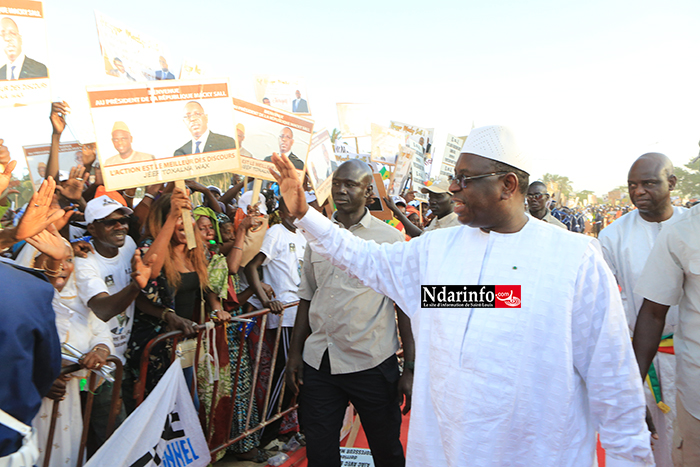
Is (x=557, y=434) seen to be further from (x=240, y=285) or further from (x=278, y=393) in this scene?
(x=240, y=285)

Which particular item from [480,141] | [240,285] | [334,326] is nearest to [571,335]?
[480,141]

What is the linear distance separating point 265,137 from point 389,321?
5.94ft

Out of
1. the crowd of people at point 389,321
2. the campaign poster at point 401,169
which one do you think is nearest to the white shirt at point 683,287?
the crowd of people at point 389,321

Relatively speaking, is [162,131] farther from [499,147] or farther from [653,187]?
[653,187]

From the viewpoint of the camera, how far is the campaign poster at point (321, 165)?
4133mm

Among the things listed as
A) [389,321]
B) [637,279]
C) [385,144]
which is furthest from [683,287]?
[385,144]

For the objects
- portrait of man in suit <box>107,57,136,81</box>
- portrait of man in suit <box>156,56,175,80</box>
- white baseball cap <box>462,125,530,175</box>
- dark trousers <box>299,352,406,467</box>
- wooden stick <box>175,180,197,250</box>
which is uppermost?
portrait of man in suit <box>156,56,175,80</box>

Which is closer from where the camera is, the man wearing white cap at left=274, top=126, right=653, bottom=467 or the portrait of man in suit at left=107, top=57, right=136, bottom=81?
the man wearing white cap at left=274, top=126, right=653, bottom=467

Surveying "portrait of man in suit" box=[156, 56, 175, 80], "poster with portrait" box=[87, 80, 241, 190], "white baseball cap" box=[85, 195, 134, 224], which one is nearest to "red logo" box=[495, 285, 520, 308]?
"poster with portrait" box=[87, 80, 241, 190]

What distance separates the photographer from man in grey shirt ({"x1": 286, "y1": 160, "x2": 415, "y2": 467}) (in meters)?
2.98

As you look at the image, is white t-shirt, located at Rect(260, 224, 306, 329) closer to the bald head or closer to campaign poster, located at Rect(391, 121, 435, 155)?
the bald head

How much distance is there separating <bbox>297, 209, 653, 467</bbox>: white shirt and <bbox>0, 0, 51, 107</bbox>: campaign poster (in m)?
3.18

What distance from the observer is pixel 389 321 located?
10.3 feet

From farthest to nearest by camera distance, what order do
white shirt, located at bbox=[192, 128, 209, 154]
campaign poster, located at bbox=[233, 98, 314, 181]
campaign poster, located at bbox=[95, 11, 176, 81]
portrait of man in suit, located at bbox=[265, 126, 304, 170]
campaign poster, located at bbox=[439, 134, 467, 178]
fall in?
campaign poster, located at bbox=[439, 134, 467, 178] < campaign poster, located at bbox=[95, 11, 176, 81] < portrait of man in suit, located at bbox=[265, 126, 304, 170] < campaign poster, located at bbox=[233, 98, 314, 181] < white shirt, located at bbox=[192, 128, 209, 154]
